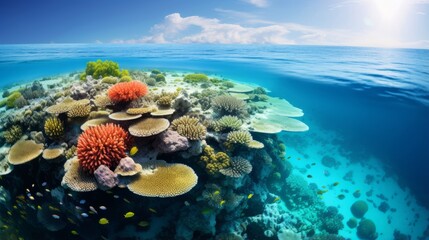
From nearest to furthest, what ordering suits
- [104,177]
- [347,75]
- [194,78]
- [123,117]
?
1. [104,177]
2. [123,117]
3. [194,78]
4. [347,75]

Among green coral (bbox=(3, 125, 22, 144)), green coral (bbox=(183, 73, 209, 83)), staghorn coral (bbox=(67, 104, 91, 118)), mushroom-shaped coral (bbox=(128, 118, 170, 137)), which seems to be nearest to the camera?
mushroom-shaped coral (bbox=(128, 118, 170, 137))

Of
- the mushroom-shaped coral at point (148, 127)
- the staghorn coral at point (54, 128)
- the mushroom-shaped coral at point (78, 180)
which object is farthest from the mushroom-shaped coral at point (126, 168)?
the staghorn coral at point (54, 128)

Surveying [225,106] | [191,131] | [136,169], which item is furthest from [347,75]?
[136,169]

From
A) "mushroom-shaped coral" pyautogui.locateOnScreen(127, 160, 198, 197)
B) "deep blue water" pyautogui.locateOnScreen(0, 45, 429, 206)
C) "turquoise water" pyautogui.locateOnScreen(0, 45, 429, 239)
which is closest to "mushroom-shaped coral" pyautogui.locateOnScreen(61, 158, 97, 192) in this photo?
"mushroom-shaped coral" pyautogui.locateOnScreen(127, 160, 198, 197)

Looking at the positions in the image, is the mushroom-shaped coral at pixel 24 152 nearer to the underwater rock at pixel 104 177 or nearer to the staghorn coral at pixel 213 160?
the underwater rock at pixel 104 177

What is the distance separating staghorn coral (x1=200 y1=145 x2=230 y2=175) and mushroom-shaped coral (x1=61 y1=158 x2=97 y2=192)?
124 inches

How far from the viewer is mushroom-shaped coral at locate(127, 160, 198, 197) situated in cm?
563

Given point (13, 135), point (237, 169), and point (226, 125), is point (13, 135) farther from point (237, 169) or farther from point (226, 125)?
point (237, 169)

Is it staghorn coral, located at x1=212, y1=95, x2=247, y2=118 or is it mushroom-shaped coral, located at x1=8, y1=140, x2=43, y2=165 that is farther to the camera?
staghorn coral, located at x1=212, y1=95, x2=247, y2=118

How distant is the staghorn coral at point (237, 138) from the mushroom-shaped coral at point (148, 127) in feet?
7.64

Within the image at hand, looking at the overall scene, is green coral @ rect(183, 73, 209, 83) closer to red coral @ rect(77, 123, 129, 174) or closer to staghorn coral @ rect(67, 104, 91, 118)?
staghorn coral @ rect(67, 104, 91, 118)

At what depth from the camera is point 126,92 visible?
7.60 m

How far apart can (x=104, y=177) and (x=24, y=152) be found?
14.2ft

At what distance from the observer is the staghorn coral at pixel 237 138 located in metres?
7.99
